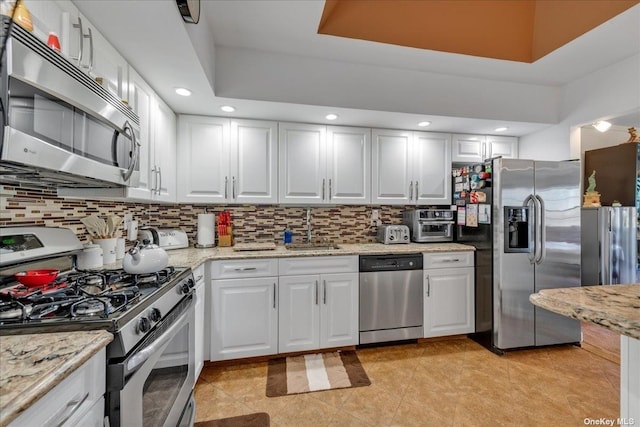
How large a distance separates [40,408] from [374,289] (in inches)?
88.2

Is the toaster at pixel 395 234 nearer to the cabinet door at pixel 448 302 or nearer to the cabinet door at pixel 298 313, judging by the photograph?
the cabinet door at pixel 448 302

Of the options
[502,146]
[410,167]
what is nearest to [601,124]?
[502,146]

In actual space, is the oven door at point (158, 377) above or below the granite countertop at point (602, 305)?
below

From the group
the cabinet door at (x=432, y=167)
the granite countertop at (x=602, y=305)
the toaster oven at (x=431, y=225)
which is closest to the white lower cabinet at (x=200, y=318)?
the granite countertop at (x=602, y=305)

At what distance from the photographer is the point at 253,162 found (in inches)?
107

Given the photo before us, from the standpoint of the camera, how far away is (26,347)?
2.46ft

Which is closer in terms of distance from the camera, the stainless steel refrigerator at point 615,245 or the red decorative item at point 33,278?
the red decorative item at point 33,278

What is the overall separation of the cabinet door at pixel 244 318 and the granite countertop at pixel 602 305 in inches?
72.0

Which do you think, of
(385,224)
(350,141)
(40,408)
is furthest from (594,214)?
(40,408)

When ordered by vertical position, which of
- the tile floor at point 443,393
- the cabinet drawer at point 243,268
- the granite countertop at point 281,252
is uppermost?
the granite countertop at point 281,252

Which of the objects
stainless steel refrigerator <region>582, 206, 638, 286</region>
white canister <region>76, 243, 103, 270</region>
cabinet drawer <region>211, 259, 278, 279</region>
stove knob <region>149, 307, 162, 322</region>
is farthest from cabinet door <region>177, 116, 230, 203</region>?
stainless steel refrigerator <region>582, 206, 638, 286</region>

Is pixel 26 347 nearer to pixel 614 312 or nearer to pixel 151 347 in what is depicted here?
pixel 151 347

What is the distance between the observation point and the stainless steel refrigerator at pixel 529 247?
2.54m

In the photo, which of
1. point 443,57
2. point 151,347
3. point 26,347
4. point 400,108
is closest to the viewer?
point 26,347
